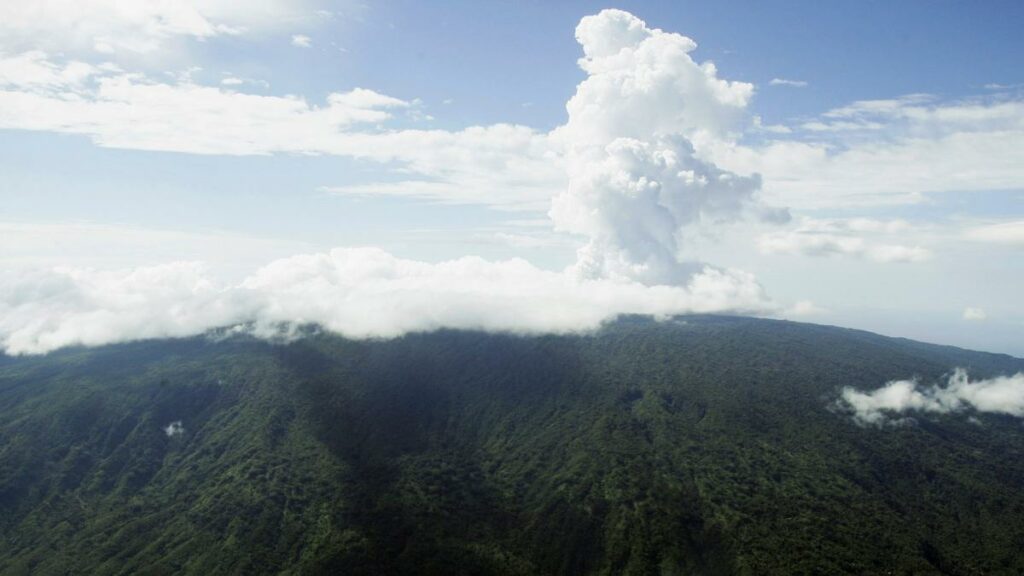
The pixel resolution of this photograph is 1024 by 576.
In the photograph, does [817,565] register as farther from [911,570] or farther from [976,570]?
[976,570]

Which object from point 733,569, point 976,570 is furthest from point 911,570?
point 733,569

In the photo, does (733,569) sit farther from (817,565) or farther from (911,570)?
(911,570)

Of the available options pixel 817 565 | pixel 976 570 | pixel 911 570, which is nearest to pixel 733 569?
pixel 817 565

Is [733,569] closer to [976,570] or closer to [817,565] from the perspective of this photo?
[817,565]

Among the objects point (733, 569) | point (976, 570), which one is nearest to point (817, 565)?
point (733, 569)
